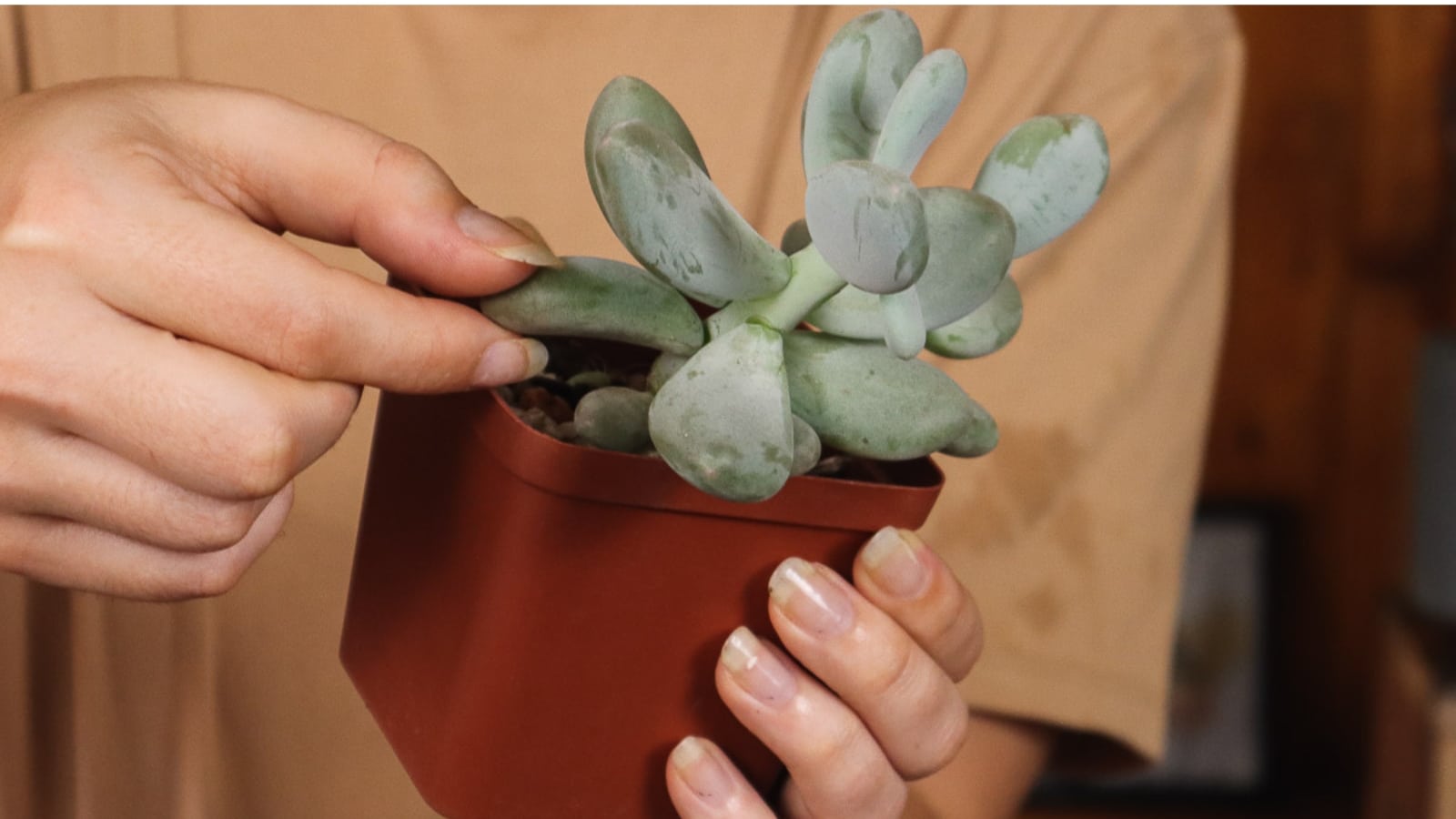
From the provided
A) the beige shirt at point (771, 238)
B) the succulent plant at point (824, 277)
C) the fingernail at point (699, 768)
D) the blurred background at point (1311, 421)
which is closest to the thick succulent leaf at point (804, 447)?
the succulent plant at point (824, 277)

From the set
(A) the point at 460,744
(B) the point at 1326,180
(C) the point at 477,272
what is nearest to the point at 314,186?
(C) the point at 477,272

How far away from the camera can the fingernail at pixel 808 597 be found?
0.37 m

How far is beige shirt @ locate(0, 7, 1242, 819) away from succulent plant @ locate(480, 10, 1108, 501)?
30 centimetres

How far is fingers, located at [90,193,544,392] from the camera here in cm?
31

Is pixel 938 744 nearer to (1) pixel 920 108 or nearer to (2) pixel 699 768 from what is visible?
(2) pixel 699 768

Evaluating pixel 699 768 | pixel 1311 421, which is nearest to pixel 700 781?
pixel 699 768

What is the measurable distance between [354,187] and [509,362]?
6cm

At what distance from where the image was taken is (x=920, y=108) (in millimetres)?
297

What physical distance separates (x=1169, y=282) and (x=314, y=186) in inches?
21.0

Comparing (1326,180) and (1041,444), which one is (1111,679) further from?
(1326,180)

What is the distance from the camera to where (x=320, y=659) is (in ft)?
1.94

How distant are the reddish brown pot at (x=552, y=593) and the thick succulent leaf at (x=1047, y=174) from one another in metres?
0.08

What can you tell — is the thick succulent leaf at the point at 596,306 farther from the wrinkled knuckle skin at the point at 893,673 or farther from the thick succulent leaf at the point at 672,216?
the wrinkled knuckle skin at the point at 893,673

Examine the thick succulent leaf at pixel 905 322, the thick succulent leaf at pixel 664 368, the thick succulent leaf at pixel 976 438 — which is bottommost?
the thick succulent leaf at pixel 664 368
